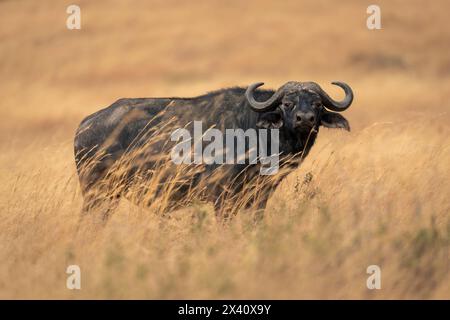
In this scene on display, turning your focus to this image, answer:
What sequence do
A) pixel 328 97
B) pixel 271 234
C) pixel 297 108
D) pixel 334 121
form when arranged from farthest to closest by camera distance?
pixel 334 121 < pixel 328 97 < pixel 297 108 < pixel 271 234

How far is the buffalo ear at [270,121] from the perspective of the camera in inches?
375

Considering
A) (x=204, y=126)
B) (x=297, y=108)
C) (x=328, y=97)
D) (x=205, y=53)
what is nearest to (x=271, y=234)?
(x=297, y=108)

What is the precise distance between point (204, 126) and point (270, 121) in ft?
2.51

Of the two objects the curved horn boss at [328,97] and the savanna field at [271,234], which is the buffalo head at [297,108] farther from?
the savanna field at [271,234]

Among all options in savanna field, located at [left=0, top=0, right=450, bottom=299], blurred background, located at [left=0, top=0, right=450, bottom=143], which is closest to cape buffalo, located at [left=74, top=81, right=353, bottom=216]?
savanna field, located at [left=0, top=0, right=450, bottom=299]

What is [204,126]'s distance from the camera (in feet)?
31.9

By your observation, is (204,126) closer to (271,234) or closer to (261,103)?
(261,103)

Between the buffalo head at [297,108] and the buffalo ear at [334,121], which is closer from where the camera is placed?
the buffalo head at [297,108]

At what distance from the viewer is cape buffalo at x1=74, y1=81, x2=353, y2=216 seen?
934cm

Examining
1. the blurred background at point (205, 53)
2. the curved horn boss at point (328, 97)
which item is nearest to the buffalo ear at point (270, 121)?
the curved horn boss at point (328, 97)

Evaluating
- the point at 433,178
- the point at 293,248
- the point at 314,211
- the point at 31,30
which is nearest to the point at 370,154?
the point at 433,178

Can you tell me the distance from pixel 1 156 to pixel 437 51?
25.8 meters

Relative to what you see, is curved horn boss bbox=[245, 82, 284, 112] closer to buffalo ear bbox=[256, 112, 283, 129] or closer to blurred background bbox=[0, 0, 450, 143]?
buffalo ear bbox=[256, 112, 283, 129]

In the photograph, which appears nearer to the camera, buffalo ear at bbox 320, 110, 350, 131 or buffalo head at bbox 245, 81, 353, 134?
buffalo head at bbox 245, 81, 353, 134
